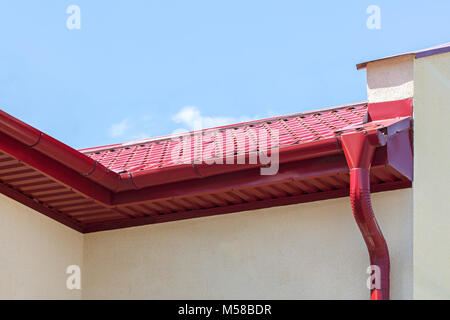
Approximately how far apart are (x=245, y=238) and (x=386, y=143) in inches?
69.9

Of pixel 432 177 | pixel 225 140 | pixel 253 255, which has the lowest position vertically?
pixel 253 255

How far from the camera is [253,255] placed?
8.68m

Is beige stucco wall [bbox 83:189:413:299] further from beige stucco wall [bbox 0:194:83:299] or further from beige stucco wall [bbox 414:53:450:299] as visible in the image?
beige stucco wall [bbox 0:194:83:299]

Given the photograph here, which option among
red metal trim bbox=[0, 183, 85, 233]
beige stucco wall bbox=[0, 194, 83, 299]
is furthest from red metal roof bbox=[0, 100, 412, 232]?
beige stucco wall bbox=[0, 194, 83, 299]

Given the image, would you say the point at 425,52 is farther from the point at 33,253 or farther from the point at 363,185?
the point at 33,253

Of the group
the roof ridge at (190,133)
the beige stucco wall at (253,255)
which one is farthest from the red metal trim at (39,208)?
the roof ridge at (190,133)

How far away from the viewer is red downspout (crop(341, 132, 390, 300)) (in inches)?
299

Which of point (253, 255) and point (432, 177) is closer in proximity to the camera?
point (432, 177)

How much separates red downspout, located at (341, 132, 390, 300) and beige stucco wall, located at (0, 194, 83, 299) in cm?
318

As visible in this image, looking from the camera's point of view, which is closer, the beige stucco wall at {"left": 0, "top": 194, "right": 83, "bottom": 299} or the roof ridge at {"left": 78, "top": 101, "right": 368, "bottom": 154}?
the beige stucco wall at {"left": 0, "top": 194, "right": 83, "bottom": 299}

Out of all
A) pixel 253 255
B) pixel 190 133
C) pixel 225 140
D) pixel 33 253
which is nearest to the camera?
pixel 253 255

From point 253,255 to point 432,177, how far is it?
1831 mm

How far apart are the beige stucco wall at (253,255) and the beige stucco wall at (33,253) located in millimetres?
294

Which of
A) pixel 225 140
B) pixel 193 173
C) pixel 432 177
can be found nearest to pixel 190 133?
pixel 225 140
